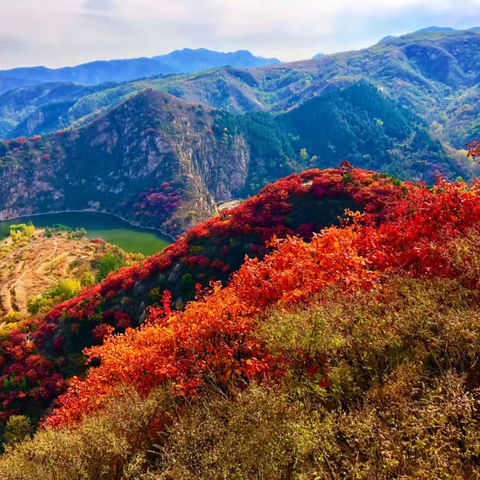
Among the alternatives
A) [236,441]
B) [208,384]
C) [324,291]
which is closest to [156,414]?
[208,384]

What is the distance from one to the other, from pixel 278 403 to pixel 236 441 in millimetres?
1829

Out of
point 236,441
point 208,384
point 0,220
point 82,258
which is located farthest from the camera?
point 0,220

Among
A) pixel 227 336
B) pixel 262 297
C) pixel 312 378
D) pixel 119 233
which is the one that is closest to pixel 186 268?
pixel 262 297

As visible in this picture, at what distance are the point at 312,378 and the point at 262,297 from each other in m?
9.69

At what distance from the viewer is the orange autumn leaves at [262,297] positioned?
1797 centimetres

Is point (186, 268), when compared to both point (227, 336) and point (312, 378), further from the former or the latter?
point (312, 378)

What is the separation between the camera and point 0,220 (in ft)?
652

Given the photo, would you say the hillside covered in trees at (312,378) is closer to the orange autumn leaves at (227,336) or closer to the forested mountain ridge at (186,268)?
the orange autumn leaves at (227,336)

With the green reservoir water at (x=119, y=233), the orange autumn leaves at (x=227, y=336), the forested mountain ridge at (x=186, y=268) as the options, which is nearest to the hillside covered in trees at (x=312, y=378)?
the orange autumn leaves at (x=227, y=336)

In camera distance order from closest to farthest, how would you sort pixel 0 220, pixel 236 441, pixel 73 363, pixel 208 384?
pixel 236 441
pixel 208 384
pixel 73 363
pixel 0 220

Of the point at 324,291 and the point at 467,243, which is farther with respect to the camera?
the point at 324,291

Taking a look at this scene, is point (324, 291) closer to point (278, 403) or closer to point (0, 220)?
point (278, 403)

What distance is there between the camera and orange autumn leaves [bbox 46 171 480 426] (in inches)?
707

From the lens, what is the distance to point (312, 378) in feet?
44.8
